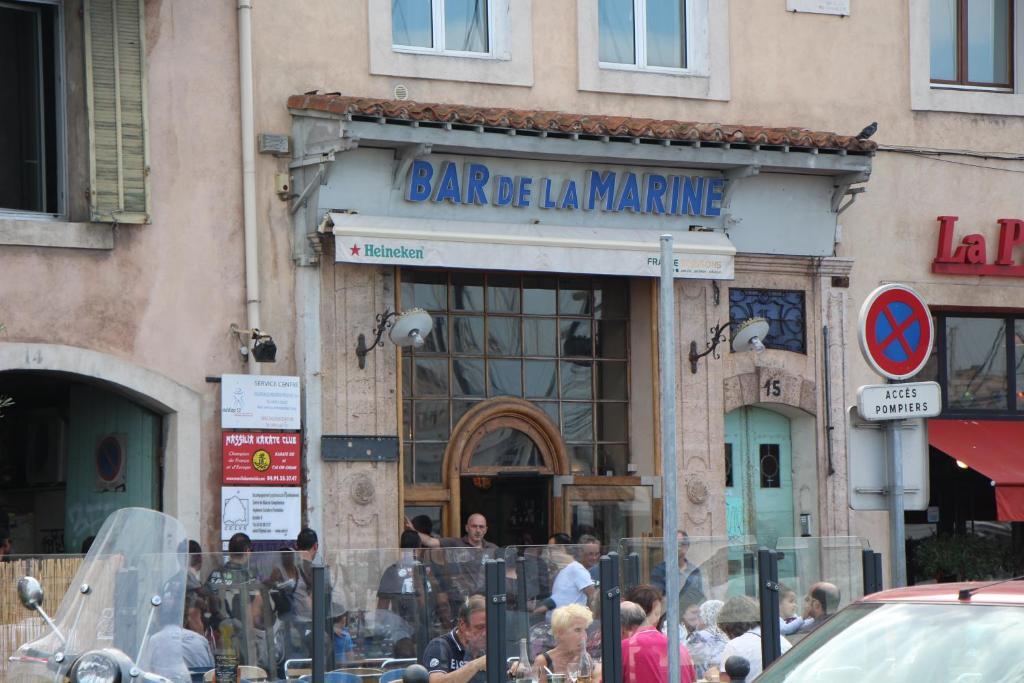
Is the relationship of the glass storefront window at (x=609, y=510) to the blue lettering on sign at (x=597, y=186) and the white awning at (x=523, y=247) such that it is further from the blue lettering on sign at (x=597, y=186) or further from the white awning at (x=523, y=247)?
the blue lettering on sign at (x=597, y=186)

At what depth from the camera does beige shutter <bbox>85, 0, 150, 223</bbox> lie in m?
14.7

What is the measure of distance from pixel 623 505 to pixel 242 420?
4.10 meters

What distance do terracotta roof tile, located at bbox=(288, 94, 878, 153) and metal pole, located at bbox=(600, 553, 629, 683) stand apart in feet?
18.7

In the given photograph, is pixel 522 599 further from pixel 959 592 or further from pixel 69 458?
pixel 69 458

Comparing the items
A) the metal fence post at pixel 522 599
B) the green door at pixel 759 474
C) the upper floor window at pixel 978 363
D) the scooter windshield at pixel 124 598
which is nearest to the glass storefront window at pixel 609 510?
the green door at pixel 759 474

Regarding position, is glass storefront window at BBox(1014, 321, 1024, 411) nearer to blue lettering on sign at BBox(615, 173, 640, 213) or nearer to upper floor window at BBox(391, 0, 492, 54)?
blue lettering on sign at BBox(615, 173, 640, 213)

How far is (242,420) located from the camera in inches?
598

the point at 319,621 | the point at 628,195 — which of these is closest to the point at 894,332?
the point at 319,621

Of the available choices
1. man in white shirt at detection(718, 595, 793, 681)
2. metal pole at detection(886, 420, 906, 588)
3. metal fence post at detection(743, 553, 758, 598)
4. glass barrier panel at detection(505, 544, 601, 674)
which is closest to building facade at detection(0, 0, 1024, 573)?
glass barrier panel at detection(505, 544, 601, 674)

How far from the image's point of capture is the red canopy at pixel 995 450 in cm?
1778

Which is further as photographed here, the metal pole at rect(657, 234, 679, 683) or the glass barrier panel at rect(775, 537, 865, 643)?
the glass barrier panel at rect(775, 537, 865, 643)

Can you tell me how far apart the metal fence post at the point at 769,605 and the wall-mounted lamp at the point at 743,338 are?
229 inches

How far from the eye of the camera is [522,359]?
1711 cm

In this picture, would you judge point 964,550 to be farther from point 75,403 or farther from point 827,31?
point 75,403
